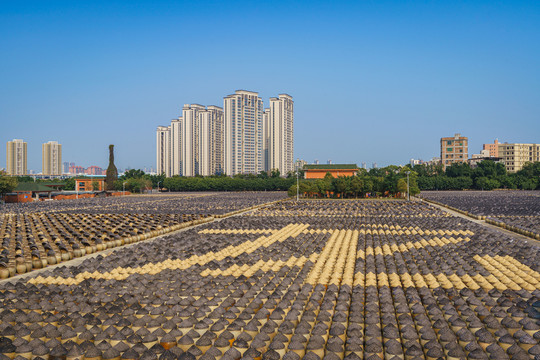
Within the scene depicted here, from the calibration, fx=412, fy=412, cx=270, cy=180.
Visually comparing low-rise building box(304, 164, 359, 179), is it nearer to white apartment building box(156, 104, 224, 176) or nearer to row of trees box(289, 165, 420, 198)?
row of trees box(289, 165, 420, 198)

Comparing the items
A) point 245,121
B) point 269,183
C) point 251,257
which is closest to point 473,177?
point 269,183

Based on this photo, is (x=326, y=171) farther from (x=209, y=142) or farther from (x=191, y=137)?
(x=191, y=137)

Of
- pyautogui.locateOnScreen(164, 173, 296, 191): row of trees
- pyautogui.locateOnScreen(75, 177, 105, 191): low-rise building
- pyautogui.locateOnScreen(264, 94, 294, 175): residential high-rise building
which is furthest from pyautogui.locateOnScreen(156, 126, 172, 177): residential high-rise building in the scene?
Answer: pyautogui.locateOnScreen(164, 173, 296, 191): row of trees

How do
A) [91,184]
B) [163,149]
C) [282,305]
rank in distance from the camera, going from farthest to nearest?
[163,149]
[91,184]
[282,305]

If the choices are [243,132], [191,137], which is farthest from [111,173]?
[191,137]

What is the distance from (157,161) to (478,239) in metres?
149

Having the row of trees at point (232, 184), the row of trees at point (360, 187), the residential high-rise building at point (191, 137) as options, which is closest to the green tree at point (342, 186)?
the row of trees at point (360, 187)

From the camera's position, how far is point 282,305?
9727mm

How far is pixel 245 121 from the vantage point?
422 ft

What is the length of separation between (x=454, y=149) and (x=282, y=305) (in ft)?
427

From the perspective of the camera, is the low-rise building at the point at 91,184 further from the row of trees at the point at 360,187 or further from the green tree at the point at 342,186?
the green tree at the point at 342,186

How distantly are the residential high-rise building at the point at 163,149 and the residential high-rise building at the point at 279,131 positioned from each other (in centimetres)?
3883

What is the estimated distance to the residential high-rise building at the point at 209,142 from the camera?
13600 centimetres

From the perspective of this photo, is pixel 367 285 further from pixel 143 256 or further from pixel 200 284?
pixel 143 256
